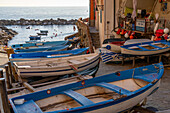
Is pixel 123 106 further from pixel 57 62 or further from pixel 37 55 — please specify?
pixel 37 55

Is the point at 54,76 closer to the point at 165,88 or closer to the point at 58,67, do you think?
the point at 58,67

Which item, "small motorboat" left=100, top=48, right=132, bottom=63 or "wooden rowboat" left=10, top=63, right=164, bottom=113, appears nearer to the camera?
"wooden rowboat" left=10, top=63, right=164, bottom=113

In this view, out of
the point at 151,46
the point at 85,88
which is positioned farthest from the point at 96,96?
the point at 151,46

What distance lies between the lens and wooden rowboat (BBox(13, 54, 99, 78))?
10.1 meters

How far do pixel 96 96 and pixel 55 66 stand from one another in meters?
3.72

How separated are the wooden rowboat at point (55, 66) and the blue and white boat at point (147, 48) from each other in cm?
199

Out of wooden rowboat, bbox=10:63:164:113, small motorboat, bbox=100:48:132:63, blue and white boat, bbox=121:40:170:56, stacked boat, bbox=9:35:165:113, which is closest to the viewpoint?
wooden rowboat, bbox=10:63:164:113

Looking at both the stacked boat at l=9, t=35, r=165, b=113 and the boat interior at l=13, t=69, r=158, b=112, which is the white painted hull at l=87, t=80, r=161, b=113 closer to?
the stacked boat at l=9, t=35, r=165, b=113

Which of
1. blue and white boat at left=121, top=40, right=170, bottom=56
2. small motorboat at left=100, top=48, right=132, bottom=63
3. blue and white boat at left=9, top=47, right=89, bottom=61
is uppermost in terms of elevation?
blue and white boat at left=121, top=40, right=170, bottom=56

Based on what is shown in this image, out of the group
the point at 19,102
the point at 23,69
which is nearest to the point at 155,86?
the point at 19,102

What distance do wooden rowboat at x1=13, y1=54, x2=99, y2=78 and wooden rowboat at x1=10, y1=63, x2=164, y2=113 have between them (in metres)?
3.23

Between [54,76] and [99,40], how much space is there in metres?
11.9

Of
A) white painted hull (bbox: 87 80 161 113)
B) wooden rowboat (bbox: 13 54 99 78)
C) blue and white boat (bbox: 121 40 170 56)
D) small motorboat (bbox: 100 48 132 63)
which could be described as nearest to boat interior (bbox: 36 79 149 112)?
white painted hull (bbox: 87 80 161 113)

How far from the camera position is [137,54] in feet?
40.8
